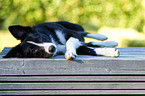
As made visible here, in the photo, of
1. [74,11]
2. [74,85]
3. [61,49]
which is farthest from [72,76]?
[74,11]

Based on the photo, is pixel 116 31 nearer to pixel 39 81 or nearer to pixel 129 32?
pixel 129 32

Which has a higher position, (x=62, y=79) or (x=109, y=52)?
(x=109, y=52)

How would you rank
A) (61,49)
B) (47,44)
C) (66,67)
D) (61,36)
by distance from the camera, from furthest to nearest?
(61,36) < (61,49) < (47,44) < (66,67)

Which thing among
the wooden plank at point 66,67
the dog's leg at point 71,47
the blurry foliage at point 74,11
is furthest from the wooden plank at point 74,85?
the blurry foliage at point 74,11

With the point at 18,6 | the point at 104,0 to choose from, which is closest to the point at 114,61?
the point at 104,0

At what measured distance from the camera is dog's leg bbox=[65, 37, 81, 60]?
7.85 feet

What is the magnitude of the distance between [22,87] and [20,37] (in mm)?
814

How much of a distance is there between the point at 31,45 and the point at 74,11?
4.12 meters

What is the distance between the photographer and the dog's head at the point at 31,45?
254 cm

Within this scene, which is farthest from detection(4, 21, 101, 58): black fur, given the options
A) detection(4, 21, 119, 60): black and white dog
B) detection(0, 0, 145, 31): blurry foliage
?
detection(0, 0, 145, 31): blurry foliage

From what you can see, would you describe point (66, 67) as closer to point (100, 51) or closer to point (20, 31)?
point (100, 51)

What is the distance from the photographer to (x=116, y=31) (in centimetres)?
689

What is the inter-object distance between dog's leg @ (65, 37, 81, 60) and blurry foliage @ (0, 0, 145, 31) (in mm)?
3448

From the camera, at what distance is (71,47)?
2691mm
